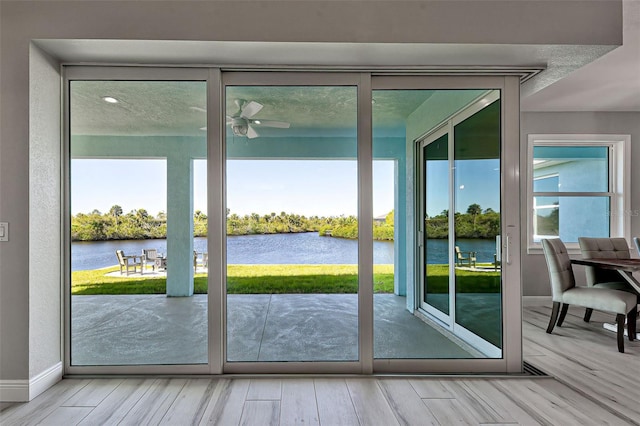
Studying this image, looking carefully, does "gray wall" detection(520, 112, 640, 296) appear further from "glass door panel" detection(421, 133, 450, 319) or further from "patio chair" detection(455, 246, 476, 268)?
"glass door panel" detection(421, 133, 450, 319)

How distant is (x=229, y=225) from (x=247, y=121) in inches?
Answer: 33.6

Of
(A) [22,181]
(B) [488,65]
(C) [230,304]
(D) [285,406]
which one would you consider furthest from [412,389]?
(A) [22,181]

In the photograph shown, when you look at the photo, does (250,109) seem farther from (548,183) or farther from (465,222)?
(548,183)

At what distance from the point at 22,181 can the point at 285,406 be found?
2401 millimetres

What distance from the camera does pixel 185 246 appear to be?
293 centimetres

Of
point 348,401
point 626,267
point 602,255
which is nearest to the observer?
point 348,401

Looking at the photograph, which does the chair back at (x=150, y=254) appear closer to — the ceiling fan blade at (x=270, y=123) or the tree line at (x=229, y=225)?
the tree line at (x=229, y=225)

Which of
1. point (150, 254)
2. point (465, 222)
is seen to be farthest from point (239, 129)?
point (465, 222)

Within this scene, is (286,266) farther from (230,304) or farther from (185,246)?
(185,246)

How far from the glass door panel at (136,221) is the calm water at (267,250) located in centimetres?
1

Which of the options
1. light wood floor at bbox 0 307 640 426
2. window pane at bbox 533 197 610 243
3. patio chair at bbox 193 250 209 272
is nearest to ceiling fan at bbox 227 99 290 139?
patio chair at bbox 193 250 209 272

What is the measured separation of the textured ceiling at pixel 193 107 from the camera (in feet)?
9.53

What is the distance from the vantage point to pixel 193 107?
9.60 ft

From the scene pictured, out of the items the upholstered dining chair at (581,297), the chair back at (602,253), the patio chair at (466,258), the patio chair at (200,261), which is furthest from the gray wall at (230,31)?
the chair back at (602,253)
